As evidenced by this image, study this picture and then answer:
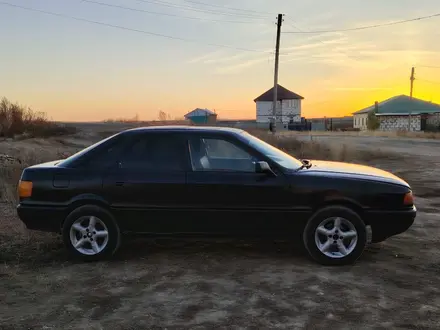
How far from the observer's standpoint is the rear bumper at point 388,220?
539 centimetres

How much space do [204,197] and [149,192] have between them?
637 millimetres

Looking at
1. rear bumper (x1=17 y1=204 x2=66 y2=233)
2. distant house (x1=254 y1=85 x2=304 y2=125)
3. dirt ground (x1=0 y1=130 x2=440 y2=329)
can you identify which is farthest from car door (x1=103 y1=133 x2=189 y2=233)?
distant house (x1=254 y1=85 x2=304 y2=125)

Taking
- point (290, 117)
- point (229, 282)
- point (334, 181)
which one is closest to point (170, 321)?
point (229, 282)

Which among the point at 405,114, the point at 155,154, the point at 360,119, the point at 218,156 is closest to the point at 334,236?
the point at 218,156

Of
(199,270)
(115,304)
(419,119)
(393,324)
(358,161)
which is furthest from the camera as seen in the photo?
(419,119)

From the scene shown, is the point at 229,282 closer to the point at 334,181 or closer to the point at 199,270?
the point at 199,270

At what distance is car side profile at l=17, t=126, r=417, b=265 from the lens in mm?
5395

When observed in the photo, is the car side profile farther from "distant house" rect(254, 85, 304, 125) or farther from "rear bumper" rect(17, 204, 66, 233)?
"distant house" rect(254, 85, 304, 125)

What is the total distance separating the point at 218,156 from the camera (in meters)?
5.78

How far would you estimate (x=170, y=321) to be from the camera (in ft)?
12.8

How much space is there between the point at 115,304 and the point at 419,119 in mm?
76223

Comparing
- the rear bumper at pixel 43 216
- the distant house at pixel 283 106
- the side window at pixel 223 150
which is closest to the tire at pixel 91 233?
the rear bumper at pixel 43 216

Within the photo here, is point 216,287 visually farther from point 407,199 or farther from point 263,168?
point 407,199

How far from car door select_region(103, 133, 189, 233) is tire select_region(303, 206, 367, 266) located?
58.4 inches
